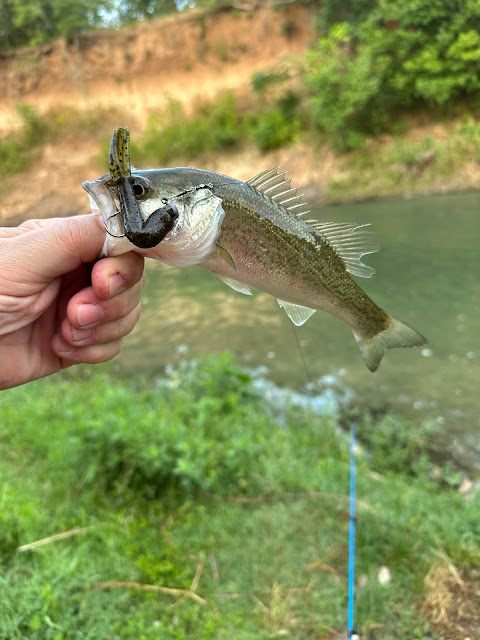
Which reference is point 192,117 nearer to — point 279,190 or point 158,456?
point 158,456

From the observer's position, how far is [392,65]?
23750mm

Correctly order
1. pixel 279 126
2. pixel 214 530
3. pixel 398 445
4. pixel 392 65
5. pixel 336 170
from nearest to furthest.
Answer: pixel 214 530 → pixel 398 445 → pixel 336 170 → pixel 392 65 → pixel 279 126

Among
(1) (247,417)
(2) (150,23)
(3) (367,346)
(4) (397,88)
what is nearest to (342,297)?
(3) (367,346)

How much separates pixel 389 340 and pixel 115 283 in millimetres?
1298

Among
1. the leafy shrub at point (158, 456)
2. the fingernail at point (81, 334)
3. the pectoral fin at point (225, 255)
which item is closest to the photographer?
the pectoral fin at point (225, 255)

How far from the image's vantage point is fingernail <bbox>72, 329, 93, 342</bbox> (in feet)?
7.33

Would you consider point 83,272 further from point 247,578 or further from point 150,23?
point 150,23

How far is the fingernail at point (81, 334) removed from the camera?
7.33 ft

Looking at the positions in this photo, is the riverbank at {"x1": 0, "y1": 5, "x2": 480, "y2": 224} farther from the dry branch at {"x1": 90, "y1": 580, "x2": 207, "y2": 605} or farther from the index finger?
the index finger

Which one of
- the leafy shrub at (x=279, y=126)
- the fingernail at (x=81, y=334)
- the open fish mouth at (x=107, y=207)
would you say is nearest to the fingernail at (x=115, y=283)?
the open fish mouth at (x=107, y=207)

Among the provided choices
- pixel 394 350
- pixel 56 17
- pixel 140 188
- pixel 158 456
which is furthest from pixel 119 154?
pixel 56 17

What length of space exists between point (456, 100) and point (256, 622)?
26.7 m

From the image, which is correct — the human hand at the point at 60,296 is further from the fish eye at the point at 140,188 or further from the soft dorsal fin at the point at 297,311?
the soft dorsal fin at the point at 297,311

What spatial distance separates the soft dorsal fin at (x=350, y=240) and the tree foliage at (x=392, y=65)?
77.1ft
